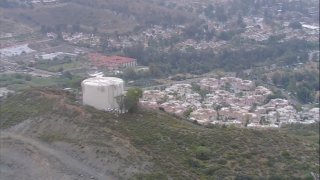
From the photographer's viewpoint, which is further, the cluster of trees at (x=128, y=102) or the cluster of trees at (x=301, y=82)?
the cluster of trees at (x=301, y=82)

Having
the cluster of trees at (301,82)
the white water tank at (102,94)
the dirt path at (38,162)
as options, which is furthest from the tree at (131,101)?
the cluster of trees at (301,82)

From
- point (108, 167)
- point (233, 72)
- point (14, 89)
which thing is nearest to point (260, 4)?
point (233, 72)

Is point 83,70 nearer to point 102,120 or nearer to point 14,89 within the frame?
point 14,89

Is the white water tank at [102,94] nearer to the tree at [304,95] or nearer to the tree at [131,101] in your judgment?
the tree at [131,101]

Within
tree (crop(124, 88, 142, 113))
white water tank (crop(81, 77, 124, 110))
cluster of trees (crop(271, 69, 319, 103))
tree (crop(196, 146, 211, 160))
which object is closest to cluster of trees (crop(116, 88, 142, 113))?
tree (crop(124, 88, 142, 113))

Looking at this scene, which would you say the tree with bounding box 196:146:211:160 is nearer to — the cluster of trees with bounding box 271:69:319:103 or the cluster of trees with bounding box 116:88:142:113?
the cluster of trees with bounding box 116:88:142:113

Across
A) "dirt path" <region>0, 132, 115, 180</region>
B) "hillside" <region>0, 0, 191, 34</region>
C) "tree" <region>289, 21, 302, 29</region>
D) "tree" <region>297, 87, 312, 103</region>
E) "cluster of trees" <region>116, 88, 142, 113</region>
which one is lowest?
"tree" <region>297, 87, 312, 103</region>
